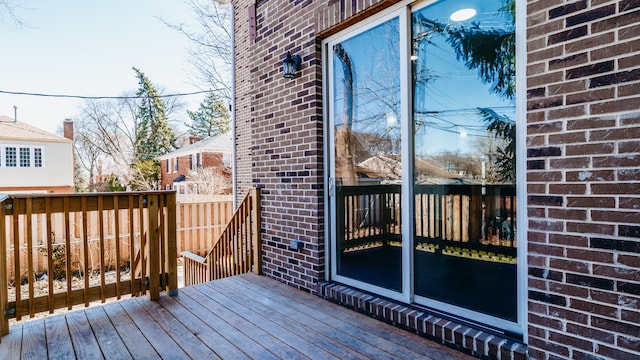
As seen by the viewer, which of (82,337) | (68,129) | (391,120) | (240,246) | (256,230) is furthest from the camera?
(68,129)

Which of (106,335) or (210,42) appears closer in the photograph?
(106,335)

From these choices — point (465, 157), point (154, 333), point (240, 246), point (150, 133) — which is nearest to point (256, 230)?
point (240, 246)

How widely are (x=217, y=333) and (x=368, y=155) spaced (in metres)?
1.74

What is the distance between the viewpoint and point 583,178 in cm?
166

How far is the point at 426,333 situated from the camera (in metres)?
2.25

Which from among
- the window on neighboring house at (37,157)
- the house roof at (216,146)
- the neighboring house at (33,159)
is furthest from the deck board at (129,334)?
the window on neighboring house at (37,157)

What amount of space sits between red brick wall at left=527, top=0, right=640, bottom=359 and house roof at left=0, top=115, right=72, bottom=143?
2324 centimetres

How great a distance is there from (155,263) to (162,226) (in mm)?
332

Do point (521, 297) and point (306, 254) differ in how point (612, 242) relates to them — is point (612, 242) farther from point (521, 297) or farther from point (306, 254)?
point (306, 254)

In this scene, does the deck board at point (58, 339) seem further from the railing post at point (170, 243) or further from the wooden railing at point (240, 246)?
the wooden railing at point (240, 246)

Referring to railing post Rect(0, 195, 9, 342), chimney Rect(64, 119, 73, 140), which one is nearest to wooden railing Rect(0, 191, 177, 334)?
railing post Rect(0, 195, 9, 342)

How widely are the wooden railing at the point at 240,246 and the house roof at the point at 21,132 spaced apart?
19011mm

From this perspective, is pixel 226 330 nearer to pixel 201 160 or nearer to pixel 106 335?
pixel 106 335

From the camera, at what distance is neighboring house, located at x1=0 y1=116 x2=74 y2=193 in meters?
17.8
